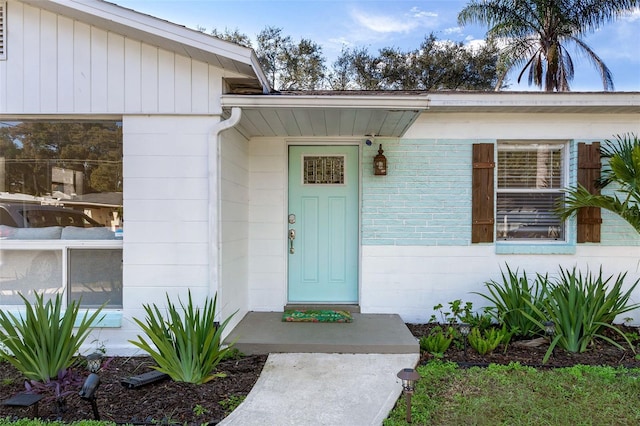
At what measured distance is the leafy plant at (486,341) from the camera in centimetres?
371

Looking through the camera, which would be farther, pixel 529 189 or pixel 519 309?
pixel 529 189

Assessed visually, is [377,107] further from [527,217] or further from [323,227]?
[527,217]

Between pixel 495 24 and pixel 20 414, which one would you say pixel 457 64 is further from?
pixel 20 414

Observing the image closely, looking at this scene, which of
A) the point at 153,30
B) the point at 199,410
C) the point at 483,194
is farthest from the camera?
the point at 483,194

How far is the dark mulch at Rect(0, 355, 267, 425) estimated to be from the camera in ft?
8.79

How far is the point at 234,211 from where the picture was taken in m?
4.32

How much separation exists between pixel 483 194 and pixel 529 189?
64 cm

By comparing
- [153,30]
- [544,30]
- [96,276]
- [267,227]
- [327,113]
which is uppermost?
[544,30]

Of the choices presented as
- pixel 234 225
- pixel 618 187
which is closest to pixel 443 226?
pixel 618 187

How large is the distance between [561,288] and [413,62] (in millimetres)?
13488

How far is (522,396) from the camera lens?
292 cm

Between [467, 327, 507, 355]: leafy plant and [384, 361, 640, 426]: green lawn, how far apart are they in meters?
0.29

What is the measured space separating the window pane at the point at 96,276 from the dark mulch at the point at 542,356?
3112 mm

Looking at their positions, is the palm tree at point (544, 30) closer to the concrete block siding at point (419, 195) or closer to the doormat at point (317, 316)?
the concrete block siding at point (419, 195)
